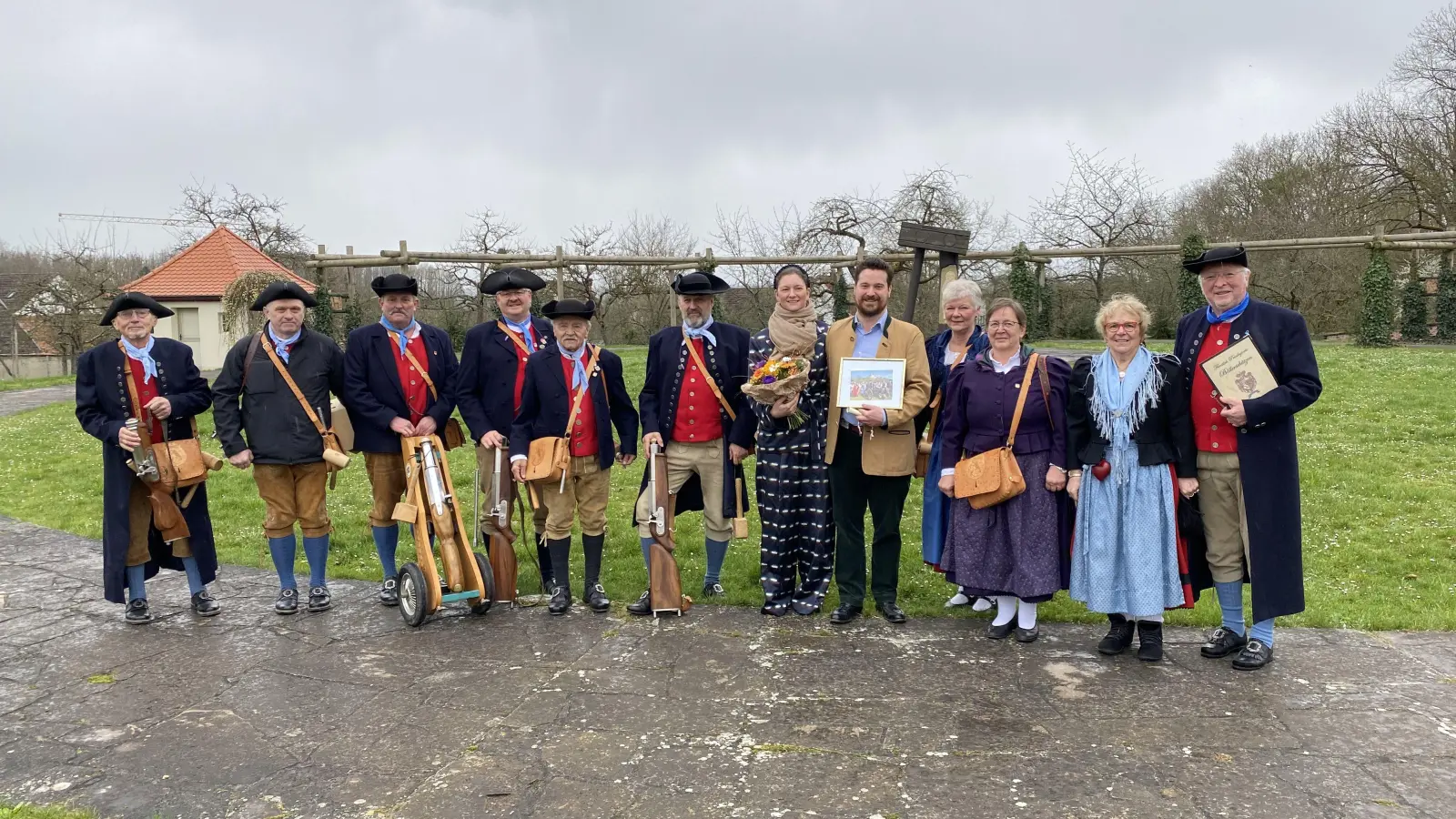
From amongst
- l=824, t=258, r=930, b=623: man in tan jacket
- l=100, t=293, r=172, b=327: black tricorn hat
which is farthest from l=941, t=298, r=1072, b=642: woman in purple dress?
l=100, t=293, r=172, b=327: black tricorn hat

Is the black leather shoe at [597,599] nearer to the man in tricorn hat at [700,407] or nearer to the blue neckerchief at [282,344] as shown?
the man in tricorn hat at [700,407]

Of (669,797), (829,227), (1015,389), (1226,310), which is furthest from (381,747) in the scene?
(829,227)

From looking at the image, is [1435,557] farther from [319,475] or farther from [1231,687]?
[319,475]

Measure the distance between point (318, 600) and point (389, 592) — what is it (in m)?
0.41

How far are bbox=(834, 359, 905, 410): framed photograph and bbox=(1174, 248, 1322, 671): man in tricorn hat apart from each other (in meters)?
1.41

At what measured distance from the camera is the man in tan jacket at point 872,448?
514cm

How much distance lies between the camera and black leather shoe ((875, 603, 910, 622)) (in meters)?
5.34

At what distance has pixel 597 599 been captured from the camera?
5.65 m

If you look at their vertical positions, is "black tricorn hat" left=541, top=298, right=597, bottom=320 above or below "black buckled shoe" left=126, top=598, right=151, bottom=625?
above

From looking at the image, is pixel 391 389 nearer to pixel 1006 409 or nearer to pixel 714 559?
pixel 714 559

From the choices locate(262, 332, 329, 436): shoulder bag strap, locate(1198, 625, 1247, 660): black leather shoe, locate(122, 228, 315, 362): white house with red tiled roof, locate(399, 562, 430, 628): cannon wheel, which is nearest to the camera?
locate(1198, 625, 1247, 660): black leather shoe

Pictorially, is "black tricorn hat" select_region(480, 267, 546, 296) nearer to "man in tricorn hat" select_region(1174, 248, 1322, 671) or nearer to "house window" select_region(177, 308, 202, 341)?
"man in tricorn hat" select_region(1174, 248, 1322, 671)

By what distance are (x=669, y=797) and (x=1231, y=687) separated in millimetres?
2656

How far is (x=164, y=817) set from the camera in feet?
10.7
